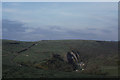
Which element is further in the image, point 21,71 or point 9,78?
point 21,71

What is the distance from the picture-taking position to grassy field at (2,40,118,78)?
10162 centimetres

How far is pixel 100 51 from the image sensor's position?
154m

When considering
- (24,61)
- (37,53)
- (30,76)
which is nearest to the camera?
(30,76)

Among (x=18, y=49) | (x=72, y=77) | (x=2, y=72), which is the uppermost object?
(x=72, y=77)

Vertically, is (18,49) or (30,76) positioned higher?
(30,76)

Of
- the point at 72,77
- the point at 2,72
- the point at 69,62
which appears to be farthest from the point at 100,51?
the point at 2,72

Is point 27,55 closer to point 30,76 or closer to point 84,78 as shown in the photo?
point 30,76

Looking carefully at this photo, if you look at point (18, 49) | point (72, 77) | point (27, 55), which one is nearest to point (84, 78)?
point (72, 77)

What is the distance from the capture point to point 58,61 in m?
134

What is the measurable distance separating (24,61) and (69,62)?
29.1 m

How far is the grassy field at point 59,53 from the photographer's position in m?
102

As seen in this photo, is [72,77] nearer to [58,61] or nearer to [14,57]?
[58,61]

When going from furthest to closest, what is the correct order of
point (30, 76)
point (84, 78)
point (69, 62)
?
point (69, 62)
point (30, 76)
point (84, 78)

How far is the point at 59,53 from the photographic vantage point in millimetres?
148875
